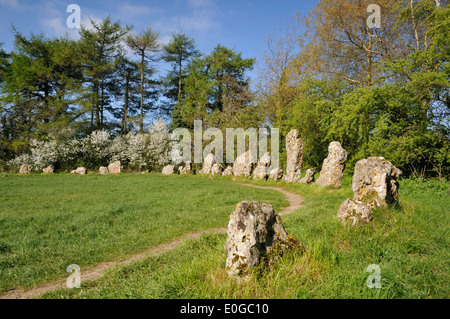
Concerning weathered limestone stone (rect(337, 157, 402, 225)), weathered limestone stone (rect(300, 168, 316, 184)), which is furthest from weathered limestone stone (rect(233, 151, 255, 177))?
weathered limestone stone (rect(337, 157, 402, 225))

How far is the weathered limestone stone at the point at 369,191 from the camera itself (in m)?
4.61

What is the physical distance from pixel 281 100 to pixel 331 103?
8112 mm

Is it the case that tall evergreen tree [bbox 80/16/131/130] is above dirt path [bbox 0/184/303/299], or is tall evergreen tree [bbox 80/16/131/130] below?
above

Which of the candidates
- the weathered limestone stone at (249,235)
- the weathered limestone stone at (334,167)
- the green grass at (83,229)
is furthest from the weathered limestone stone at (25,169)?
the weathered limestone stone at (249,235)

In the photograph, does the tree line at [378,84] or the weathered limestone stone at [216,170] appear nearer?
the tree line at [378,84]

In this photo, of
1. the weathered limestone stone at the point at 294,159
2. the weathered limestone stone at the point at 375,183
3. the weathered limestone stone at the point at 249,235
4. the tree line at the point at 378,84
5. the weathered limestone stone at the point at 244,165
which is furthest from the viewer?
the weathered limestone stone at the point at 244,165

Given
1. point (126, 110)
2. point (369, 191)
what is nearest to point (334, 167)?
point (369, 191)

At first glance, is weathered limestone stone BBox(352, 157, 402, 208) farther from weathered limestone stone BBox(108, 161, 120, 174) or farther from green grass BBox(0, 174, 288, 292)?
weathered limestone stone BBox(108, 161, 120, 174)

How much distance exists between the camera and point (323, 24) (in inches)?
687

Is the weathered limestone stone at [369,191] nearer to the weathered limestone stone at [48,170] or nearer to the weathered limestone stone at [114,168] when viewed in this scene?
the weathered limestone stone at [114,168]

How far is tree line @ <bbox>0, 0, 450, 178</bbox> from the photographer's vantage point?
11102 millimetres

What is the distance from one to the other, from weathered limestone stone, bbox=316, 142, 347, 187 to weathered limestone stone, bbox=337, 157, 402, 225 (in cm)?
472

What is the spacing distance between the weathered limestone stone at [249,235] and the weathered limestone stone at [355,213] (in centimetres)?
197
